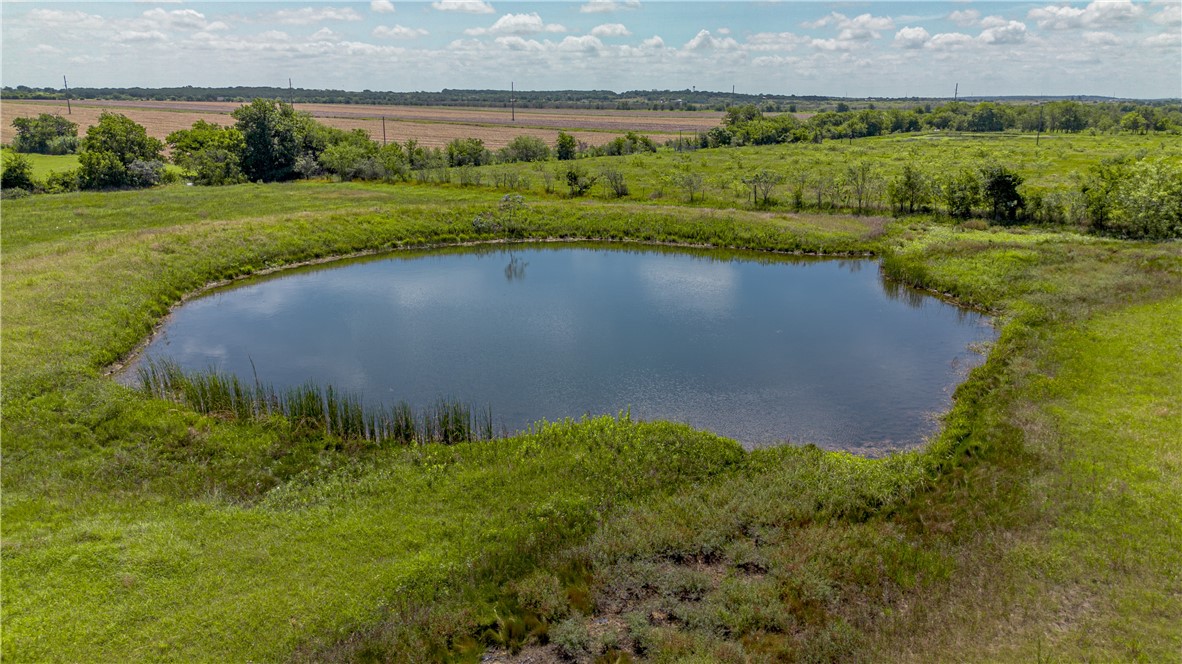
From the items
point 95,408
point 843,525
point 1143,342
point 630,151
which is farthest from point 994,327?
point 630,151

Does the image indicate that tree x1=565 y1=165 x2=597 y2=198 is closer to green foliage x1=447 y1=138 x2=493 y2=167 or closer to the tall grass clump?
green foliage x1=447 y1=138 x2=493 y2=167

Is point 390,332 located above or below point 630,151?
below

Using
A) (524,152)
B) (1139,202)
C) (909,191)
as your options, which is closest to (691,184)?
(909,191)

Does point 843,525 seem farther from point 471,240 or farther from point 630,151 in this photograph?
point 630,151

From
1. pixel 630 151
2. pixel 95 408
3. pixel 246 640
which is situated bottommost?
pixel 246 640

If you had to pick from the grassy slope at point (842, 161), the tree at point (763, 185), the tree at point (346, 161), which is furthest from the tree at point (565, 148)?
the tree at point (763, 185)

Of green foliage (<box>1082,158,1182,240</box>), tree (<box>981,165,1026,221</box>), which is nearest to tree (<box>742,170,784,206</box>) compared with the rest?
tree (<box>981,165,1026,221</box>)

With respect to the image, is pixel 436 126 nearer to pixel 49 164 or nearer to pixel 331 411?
pixel 49 164
